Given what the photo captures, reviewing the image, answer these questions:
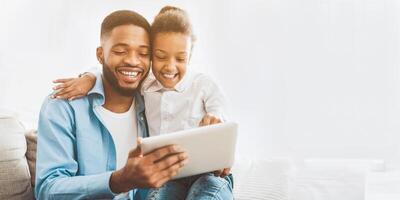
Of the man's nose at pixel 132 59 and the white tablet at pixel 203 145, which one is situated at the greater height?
the man's nose at pixel 132 59

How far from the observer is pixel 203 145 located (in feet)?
4.34

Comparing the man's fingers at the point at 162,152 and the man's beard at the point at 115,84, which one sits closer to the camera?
the man's fingers at the point at 162,152

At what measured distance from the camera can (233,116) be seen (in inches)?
76.3

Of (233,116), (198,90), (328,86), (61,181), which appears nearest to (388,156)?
(328,86)

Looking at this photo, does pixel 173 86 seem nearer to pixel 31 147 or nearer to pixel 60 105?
pixel 60 105

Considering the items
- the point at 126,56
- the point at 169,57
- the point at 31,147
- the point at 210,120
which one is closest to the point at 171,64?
the point at 169,57

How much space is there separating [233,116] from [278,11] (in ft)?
1.21

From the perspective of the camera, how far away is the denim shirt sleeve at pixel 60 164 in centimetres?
142

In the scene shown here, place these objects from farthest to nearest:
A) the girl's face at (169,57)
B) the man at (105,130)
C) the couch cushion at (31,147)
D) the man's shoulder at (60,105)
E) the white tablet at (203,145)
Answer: the couch cushion at (31,147), the girl's face at (169,57), the man's shoulder at (60,105), the man at (105,130), the white tablet at (203,145)

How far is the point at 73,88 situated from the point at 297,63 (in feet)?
2.34

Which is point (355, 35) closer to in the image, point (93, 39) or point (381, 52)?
point (381, 52)

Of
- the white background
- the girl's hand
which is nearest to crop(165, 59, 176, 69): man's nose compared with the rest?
the girl's hand

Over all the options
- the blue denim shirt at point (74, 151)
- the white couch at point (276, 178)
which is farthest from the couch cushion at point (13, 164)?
the blue denim shirt at point (74, 151)

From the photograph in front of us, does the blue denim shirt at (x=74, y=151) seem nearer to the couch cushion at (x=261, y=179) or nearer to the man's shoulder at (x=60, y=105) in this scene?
the man's shoulder at (x=60, y=105)
